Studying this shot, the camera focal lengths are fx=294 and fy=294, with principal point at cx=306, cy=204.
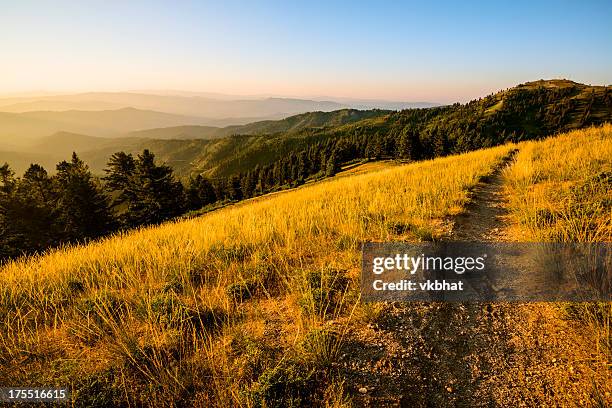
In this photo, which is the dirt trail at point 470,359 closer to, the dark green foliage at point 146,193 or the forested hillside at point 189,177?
the forested hillside at point 189,177

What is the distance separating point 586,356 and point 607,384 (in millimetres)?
347

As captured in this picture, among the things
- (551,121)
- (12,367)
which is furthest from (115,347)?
(551,121)

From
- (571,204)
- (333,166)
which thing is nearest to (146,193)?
(571,204)

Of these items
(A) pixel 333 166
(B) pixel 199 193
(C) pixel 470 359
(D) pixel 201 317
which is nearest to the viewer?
(C) pixel 470 359

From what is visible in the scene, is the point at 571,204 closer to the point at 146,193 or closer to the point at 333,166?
the point at 146,193

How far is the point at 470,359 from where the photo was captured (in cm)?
284

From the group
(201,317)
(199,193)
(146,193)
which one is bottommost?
(199,193)

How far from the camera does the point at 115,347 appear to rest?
304 centimetres

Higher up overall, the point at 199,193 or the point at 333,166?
the point at 333,166
